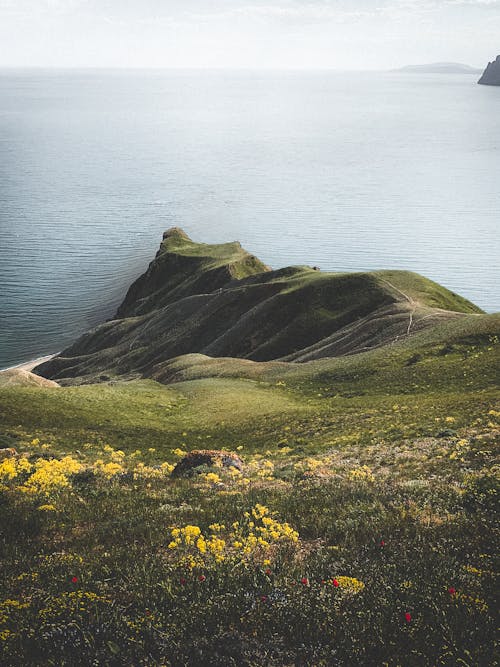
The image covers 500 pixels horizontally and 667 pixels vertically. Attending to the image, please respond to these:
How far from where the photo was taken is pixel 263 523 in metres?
16.8

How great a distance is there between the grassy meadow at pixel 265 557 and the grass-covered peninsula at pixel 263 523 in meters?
0.05

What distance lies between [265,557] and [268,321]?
7847cm

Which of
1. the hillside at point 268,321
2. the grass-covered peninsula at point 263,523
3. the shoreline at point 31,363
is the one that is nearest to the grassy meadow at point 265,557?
the grass-covered peninsula at point 263,523

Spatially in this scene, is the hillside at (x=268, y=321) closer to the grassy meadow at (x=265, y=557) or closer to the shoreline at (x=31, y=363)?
the shoreline at (x=31, y=363)

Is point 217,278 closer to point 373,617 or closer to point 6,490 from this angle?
point 6,490

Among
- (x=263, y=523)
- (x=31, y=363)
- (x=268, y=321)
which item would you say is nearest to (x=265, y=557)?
(x=263, y=523)

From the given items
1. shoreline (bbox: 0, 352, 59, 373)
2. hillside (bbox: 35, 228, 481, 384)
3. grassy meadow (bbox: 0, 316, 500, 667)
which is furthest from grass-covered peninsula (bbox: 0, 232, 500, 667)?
shoreline (bbox: 0, 352, 59, 373)

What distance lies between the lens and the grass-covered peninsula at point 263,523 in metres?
10.8

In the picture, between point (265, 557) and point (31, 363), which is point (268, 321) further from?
point (265, 557)

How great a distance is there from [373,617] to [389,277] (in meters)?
85.3

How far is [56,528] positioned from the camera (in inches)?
645

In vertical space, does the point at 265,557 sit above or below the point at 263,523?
above

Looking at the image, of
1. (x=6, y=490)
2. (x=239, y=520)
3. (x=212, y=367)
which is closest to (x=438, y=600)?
(x=239, y=520)

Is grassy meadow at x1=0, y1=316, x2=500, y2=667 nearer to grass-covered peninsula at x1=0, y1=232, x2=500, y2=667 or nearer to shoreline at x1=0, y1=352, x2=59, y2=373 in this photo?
grass-covered peninsula at x1=0, y1=232, x2=500, y2=667
